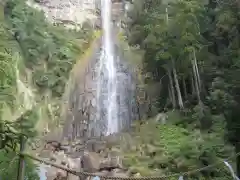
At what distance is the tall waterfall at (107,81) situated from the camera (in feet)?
27.1

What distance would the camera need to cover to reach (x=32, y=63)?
833 cm

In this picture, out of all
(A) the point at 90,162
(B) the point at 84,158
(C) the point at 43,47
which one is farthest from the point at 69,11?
(A) the point at 90,162

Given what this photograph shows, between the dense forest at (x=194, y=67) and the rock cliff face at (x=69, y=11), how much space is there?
4.18ft

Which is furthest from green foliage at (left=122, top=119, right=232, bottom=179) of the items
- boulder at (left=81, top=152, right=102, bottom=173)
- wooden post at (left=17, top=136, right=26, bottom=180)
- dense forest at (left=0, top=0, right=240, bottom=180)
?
wooden post at (left=17, top=136, right=26, bottom=180)

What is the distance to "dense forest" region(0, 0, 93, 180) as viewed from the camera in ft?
24.5

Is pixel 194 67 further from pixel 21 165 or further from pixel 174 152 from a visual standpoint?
pixel 21 165

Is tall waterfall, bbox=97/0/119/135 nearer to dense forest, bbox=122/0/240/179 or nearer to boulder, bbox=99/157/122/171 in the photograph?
dense forest, bbox=122/0/240/179

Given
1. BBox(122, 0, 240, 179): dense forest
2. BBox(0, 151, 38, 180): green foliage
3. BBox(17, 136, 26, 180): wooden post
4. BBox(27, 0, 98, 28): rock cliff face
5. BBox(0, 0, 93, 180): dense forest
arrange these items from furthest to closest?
BBox(27, 0, 98, 28): rock cliff face → BBox(0, 0, 93, 180): dense forest → BBox(122, 0, 240, 179): dense forest → BBox(0, 151, 38, 180): green foliage → BBox(17, 136, 26, 180): wooden post

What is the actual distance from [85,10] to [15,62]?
2.62 meters

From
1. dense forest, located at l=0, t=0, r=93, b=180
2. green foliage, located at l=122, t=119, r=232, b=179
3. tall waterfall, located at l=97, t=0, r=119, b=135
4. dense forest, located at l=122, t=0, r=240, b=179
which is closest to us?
green foliage, located at l=122, t=119, r=232, b=179

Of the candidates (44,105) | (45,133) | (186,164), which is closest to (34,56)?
(44,105)

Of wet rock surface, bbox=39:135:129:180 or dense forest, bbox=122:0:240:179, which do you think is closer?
wet rock surface, bbox=39:135:129:180

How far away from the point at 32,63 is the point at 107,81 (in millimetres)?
1806

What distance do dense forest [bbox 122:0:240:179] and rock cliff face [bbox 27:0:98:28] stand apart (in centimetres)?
128
